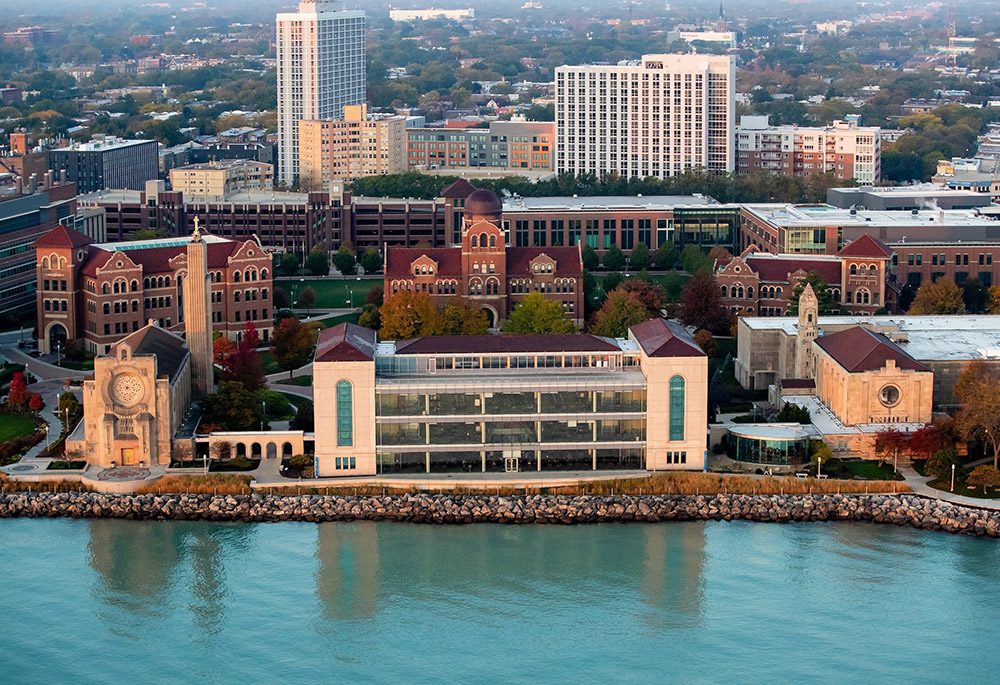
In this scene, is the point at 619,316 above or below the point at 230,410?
above

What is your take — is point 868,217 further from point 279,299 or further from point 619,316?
point 279,299

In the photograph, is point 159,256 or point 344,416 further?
point 159,256

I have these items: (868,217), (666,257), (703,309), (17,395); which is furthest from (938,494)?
(666,257)

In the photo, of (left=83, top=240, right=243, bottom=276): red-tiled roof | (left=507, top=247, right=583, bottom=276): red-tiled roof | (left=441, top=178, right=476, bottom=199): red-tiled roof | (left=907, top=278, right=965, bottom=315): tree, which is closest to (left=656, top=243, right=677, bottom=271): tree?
(left=441, top=178, right=476, bottom=199): red-tiled roof

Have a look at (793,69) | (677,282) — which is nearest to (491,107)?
(793,69)

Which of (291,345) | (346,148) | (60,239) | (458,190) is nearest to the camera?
(291,345)

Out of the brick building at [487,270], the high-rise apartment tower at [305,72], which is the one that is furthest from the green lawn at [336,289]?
the high-rise apartment tower at [305,72]
